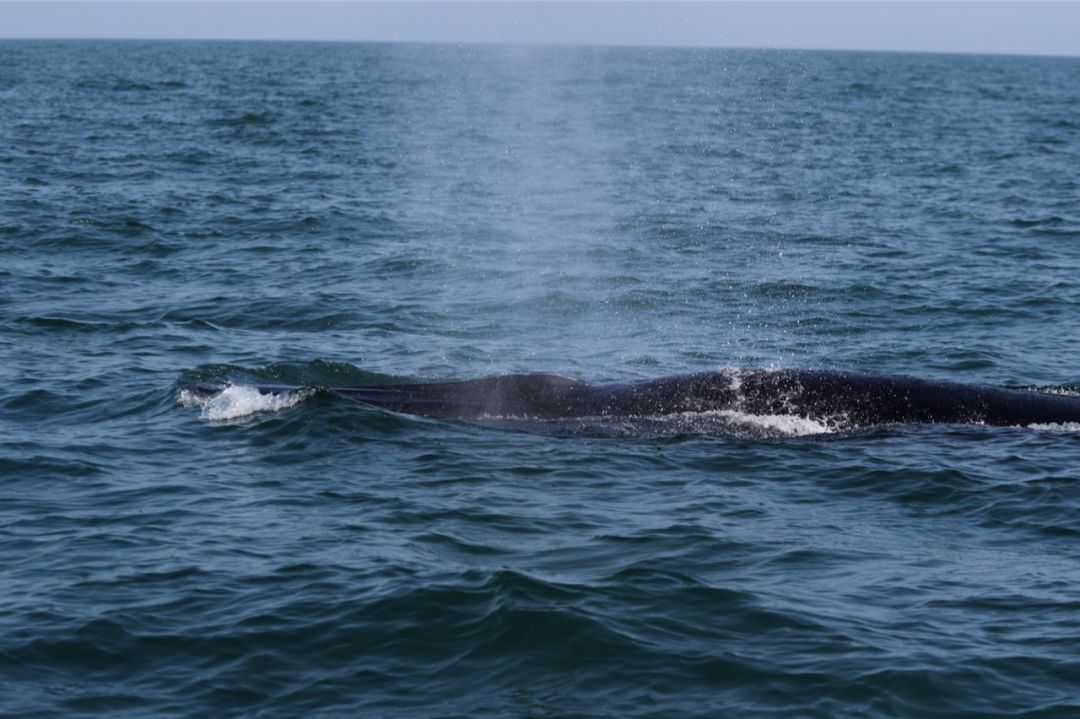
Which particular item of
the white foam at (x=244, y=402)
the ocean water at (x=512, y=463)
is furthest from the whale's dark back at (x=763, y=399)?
the white foam at (x=244, y=402)

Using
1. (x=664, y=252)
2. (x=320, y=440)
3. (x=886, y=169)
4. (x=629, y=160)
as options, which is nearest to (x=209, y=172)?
(x=629, y=160)

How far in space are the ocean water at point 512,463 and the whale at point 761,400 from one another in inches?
12.5

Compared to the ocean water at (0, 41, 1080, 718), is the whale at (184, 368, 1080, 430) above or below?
above

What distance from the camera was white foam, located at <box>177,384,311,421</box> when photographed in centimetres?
1716

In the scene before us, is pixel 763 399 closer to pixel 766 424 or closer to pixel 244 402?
pixel 766 424

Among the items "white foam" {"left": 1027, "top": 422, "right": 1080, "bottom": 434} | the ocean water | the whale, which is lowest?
the ocean water

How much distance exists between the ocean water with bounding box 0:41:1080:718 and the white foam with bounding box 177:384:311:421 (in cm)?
6

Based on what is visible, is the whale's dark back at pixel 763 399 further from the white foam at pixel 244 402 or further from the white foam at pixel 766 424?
the white foam at pixel 244 402

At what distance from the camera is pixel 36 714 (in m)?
9.73

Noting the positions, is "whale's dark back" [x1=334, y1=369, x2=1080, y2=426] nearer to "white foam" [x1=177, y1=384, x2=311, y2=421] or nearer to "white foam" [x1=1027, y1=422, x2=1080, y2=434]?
"white foam" [x1=1027, y1=422, x2=1080, y2=434]

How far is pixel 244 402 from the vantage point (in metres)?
17.3

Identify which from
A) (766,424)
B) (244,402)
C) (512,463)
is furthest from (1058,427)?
(244,402)

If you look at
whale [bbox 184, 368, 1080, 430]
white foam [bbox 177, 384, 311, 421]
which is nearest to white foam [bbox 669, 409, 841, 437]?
whale [bbox 184, 368, 1080, 430]

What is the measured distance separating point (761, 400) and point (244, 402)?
6.19 metres
